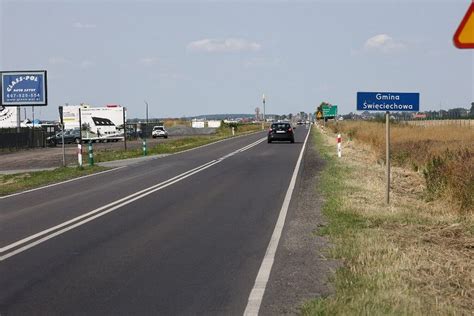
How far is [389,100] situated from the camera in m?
13.0

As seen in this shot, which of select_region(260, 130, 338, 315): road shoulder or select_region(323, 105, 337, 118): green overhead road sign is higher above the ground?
select_region(323, 105, 337, 118): green overhead road sign

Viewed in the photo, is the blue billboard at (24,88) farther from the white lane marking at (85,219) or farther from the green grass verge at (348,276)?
the green grass verge at (348,276)

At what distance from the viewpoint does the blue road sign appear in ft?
42.7

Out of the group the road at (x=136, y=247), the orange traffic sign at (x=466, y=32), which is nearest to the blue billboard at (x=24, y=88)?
the road at (x=136, y=247)

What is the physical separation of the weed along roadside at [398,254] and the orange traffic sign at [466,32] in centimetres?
231

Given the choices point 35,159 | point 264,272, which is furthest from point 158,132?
point 264,272

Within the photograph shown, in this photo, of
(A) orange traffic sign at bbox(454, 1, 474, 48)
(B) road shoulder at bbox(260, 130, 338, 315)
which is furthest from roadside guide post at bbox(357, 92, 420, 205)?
(A) orange traffic sign at bbox(454, 1, 474, 48)

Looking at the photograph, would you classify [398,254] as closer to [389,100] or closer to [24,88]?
[389,100]

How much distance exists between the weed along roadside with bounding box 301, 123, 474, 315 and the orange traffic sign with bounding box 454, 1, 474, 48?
7.59ft

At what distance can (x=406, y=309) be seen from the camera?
5508 millimetres

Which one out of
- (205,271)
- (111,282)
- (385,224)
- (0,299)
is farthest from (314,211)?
(0,299)

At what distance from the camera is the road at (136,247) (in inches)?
247

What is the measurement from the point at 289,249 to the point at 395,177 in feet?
41.9

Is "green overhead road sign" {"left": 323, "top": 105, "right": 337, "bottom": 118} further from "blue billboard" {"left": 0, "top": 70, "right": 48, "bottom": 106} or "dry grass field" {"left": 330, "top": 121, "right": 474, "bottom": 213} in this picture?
"blue billboard" {"left": 0, "top": 70, "right": 48, "bottom": 106}
